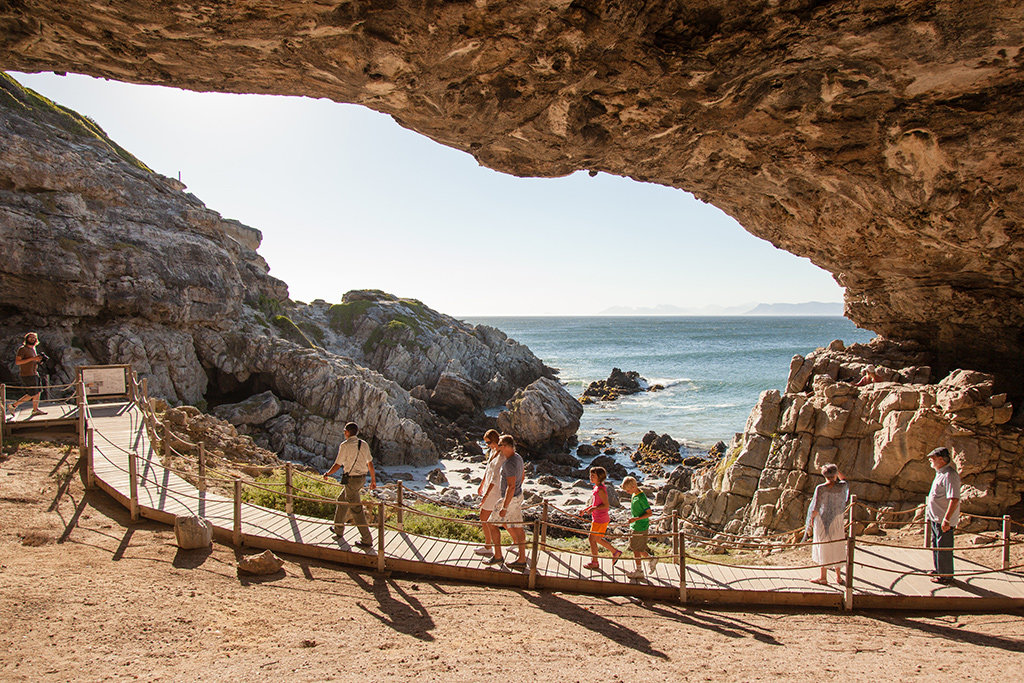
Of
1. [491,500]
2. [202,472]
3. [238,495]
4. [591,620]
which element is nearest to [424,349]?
[202,472]

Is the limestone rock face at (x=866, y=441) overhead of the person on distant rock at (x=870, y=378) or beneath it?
beneath

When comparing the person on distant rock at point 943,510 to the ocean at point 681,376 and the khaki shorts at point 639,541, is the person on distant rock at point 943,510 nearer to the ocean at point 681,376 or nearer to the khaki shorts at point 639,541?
the khaki shorts at point 639,541

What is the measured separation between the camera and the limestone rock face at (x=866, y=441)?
417 inches

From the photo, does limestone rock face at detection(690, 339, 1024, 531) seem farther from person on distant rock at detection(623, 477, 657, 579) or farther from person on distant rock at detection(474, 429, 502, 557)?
person on distant rock at detection(474, 429, 502, 557)

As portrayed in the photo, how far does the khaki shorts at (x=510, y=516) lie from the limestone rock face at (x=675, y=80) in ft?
19.2

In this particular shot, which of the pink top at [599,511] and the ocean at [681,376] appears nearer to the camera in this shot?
the pink top at [599,511]

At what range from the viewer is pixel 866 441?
40.4 ft

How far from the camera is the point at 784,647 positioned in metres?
6.01

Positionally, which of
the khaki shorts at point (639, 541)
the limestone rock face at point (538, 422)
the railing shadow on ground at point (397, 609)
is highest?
the khaki shorts at point (639, 541)

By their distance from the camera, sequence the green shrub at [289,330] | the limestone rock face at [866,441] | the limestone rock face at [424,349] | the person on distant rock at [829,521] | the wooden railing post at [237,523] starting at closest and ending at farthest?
the person on distant rock at [829,521] → the wooden railing post at [237,523] → the limestone rock face at [866,441] → the green shrub at [289,330] → the limestone rock face at [424,349]

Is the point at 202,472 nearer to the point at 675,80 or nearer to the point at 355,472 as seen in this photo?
the point at 355,472

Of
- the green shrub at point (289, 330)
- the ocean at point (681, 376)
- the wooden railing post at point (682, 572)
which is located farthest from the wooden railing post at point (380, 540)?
the green shrub at point (289, 330)

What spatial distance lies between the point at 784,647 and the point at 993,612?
341 cm

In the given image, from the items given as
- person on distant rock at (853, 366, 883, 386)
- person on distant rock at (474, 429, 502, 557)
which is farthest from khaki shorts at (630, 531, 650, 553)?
person on distant rock at (853, 366, 883, 386)
